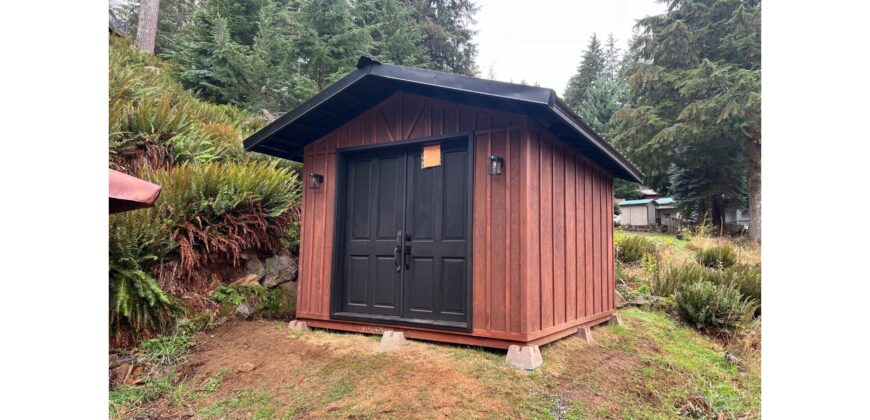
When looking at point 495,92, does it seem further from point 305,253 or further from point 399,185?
point 305,253

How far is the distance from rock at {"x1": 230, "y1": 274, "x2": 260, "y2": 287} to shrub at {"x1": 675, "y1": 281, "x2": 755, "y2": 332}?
5.96 m

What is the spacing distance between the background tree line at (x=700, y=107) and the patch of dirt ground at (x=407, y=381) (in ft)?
35.5

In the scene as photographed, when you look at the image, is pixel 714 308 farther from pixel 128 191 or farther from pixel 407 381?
pixel 128 191

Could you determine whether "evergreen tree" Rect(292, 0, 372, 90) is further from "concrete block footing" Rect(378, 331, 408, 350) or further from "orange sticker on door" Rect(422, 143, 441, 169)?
"concrete block footing" Rect(378, 331, 408, 350)

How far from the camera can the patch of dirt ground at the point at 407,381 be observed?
3.21 m

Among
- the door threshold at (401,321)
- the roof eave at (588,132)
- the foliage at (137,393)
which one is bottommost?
the foliage at (137,393)

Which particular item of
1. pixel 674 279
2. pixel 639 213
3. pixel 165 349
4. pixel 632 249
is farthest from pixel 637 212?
pixel 165 349

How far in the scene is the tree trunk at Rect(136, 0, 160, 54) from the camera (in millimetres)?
12711

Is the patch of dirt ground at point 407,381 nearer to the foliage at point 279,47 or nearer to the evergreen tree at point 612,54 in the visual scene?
the foliage at point 279,47

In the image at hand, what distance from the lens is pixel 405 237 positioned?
15.0 feet

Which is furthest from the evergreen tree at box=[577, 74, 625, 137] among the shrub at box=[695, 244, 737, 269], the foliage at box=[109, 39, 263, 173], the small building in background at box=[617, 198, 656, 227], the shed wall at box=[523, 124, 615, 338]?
the foliage at box=[109, 39, 263, 173]

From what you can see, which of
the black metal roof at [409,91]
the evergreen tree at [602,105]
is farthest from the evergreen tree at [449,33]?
the black metal roof at [409,91]

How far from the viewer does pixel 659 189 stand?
1830cm
